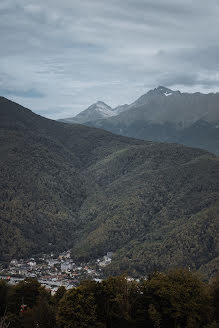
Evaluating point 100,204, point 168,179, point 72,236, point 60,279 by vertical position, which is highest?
point 168,179

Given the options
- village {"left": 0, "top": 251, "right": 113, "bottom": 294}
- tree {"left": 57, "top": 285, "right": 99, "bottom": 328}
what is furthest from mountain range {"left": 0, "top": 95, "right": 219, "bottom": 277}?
tree {"left": 57, "top": 285, "right": 99, "bottom": 328}

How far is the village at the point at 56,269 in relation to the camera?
10350 centimetres

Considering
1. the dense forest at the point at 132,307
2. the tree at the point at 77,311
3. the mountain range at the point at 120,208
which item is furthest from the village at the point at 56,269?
the tree at the point at 77,311

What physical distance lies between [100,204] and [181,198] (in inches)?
1340

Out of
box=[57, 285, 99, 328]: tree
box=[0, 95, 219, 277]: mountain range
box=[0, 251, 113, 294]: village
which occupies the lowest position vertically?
box=[0, 251, 113, 294]: village

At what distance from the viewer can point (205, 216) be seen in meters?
123

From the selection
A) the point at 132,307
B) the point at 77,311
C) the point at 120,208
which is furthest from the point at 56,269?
the point at 77,311

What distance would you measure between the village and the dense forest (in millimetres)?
51925

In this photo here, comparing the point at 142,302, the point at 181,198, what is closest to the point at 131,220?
the point at 181,198

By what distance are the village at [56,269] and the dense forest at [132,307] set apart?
170 feet

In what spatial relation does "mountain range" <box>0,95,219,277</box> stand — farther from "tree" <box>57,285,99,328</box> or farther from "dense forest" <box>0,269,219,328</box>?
"tree" <box>57,285,99,328</box>

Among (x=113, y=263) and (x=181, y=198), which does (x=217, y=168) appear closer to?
(x=181, y=198)

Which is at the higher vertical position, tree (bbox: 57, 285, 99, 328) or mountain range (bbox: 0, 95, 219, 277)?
mountain range (bbox: 0, 95, 219, 277)

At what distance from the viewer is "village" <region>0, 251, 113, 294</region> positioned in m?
104
